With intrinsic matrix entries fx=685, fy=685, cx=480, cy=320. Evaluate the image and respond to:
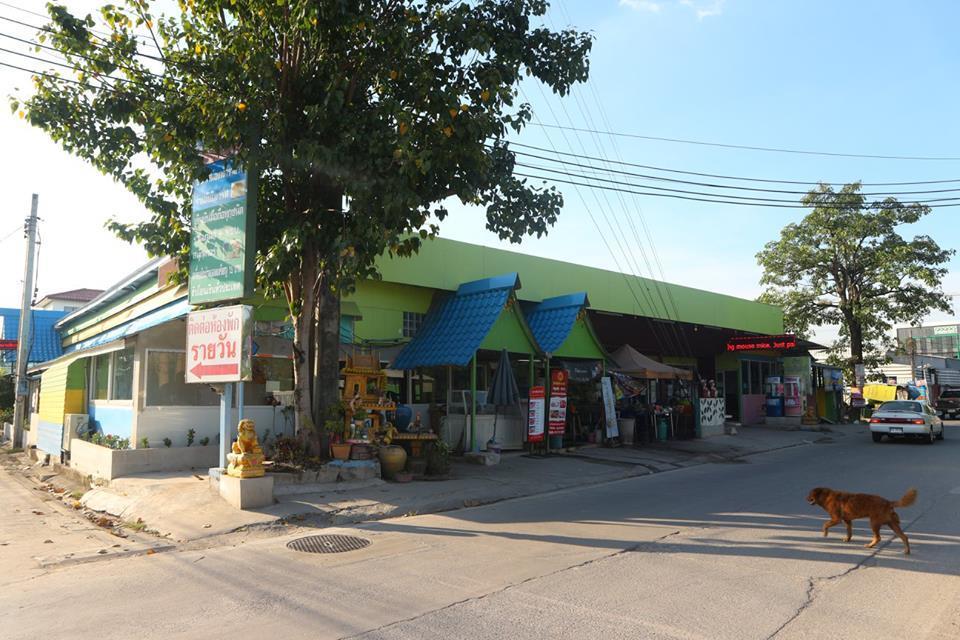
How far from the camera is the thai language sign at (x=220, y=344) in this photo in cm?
1047

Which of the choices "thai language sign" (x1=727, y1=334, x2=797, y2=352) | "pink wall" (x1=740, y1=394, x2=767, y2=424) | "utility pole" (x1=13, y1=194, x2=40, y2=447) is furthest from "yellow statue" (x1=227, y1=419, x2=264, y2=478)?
"pink wall" (x1=740, y1=394, x2=767, y2=424)

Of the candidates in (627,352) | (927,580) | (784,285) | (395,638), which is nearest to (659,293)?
(627,352)

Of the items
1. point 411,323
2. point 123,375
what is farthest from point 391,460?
point 123,375

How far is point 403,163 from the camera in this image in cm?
1007

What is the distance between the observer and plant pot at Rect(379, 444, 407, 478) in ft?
41.9

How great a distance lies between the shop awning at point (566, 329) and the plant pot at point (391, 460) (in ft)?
19.4

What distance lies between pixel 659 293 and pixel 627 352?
16.2 feet

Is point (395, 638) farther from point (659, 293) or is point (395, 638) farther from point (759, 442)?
point (659, 293)

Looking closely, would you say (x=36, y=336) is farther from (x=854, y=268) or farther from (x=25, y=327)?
(x=854, y=268)

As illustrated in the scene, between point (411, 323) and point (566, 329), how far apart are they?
4.13 m

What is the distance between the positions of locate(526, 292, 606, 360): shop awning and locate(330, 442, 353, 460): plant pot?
6.76 meters

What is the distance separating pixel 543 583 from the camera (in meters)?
6.39

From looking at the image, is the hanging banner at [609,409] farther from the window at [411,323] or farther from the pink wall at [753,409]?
the pink wall at [753,409]

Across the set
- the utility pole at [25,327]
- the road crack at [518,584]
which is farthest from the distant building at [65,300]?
the road crack at [518,584]
